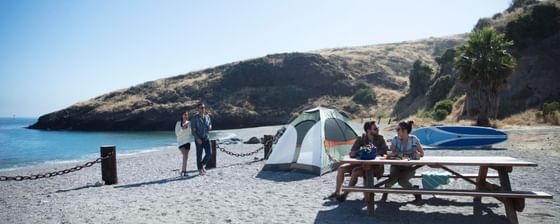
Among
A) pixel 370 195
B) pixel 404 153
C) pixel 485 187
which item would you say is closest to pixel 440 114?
pixel 485 187

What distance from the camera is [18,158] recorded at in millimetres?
24797

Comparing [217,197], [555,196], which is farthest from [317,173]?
[555,196]

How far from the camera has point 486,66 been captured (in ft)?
84.8

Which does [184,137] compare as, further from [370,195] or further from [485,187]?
[485,187]

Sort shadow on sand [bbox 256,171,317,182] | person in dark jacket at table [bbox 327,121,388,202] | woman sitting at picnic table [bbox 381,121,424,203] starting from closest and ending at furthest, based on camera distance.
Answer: woman sitting at picnic table [bbox 381,121,424,203]
person in dark jacket at table [bbox 327,121,388,202]
shadow on sand [bbox 256,171,317,182]

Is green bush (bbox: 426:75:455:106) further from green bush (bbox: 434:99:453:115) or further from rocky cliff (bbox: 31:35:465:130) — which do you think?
rocky cliff (bbox: 31:35:465:130)

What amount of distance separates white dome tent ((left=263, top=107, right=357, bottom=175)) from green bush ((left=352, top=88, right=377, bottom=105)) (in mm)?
Answer: 56795

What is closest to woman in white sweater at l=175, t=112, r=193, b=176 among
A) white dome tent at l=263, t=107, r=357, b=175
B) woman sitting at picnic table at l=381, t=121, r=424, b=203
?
white dome tent at l=263, t=107, r=357, b=175

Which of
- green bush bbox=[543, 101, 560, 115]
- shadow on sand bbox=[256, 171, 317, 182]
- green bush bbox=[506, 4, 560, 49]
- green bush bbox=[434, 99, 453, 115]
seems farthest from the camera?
green bush bbox=[434, 99, 453, 115]

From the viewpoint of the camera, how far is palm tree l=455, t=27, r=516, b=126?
25812mm

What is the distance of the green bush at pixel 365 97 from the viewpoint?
219 ft

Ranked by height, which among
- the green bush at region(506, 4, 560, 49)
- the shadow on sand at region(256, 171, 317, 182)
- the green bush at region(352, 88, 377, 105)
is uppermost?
the green bush at region(506, 4, 560, 49)

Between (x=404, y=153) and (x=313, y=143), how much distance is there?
4140mm

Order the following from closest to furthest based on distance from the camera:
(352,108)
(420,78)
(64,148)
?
1. (64,148)
2. (420,78)
3. (352,108)
